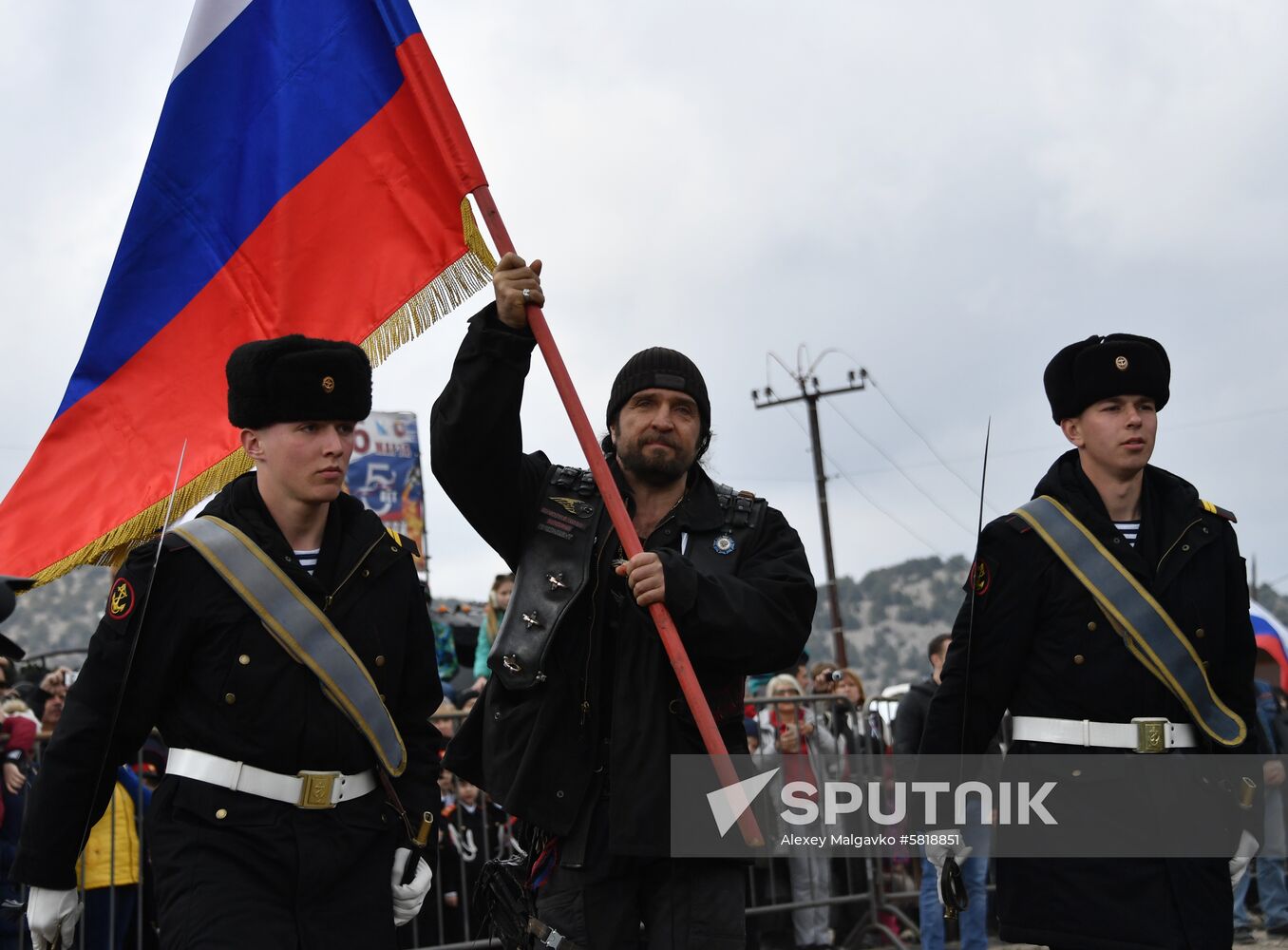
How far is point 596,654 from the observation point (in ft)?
16.4

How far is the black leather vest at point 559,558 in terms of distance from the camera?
496cm

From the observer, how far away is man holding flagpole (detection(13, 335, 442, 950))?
451 centimetres

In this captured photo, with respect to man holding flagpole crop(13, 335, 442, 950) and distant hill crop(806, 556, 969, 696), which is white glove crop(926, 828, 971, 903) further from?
distant hill crop(806, 556, 969, 696)

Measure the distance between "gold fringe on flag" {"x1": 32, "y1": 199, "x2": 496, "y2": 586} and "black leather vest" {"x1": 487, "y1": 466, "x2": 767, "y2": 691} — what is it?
0.77 meters

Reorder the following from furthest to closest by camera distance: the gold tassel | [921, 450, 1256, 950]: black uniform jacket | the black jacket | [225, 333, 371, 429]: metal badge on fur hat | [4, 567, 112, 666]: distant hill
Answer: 1. [4, 567, 112, 666]: distant hill
2. the black jacket
3. the gold tassel
4. [921, 450, 1256, 950]: black uniform jacket
5. [225, 333, 371, 429]: metal badge on fur hat

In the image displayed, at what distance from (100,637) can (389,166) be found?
2.09m

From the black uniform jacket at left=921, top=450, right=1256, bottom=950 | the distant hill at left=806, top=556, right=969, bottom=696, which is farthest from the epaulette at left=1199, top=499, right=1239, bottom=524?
the distant hill at left=806, top=556, right=969, bottom=696

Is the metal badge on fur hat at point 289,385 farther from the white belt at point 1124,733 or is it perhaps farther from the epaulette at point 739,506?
the white belt at point 1124,733

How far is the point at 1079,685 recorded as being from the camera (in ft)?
17.7

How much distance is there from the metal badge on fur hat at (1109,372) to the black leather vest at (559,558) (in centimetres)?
124

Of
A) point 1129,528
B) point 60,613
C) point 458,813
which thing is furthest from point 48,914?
point 60,613

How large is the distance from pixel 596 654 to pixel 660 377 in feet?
3.13

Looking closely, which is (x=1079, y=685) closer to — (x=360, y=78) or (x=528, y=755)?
(x=528, y=755)

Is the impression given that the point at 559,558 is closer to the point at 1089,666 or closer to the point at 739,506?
the point at 739,506
